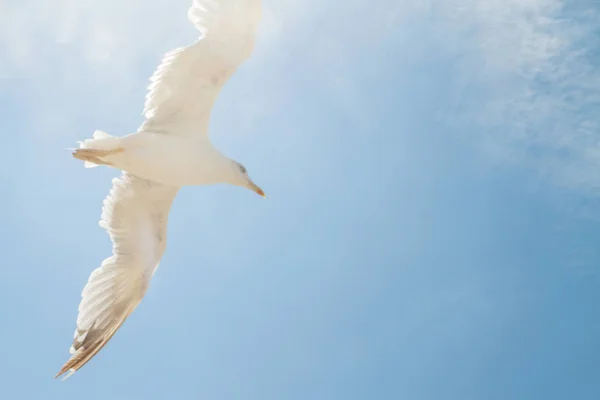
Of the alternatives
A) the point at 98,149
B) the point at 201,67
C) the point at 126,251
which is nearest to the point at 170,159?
the point at 98,149

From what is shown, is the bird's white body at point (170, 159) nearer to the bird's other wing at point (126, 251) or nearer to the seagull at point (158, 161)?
the seagull at point (158, 161)

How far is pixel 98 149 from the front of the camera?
7934 millimetres

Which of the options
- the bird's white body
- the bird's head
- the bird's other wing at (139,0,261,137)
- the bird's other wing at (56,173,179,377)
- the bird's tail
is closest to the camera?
the bird's other wing at (139,0,261,137)

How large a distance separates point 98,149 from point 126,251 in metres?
1.48

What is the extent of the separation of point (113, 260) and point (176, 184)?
1.23m

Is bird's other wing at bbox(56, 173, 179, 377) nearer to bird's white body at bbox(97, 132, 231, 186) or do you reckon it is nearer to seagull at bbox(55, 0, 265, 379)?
seagull at bbox(55, 0, 265, 379)

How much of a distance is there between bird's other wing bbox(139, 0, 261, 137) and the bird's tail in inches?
20.0

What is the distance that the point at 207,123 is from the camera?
8469 millimetres

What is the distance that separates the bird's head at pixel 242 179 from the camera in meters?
8.44

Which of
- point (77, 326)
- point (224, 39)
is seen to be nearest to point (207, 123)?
point (224, 39)

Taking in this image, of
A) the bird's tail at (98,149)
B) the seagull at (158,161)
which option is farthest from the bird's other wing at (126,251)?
the bird's tail at (98,149)

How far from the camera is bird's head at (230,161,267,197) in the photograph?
8.44 metres

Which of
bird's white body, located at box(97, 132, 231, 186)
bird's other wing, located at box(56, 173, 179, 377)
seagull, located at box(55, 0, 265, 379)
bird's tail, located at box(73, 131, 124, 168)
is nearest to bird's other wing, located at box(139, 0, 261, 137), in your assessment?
seagull, located at box(55, 0, 265, 379)

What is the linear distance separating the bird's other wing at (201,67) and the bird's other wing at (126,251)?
0.89 m
